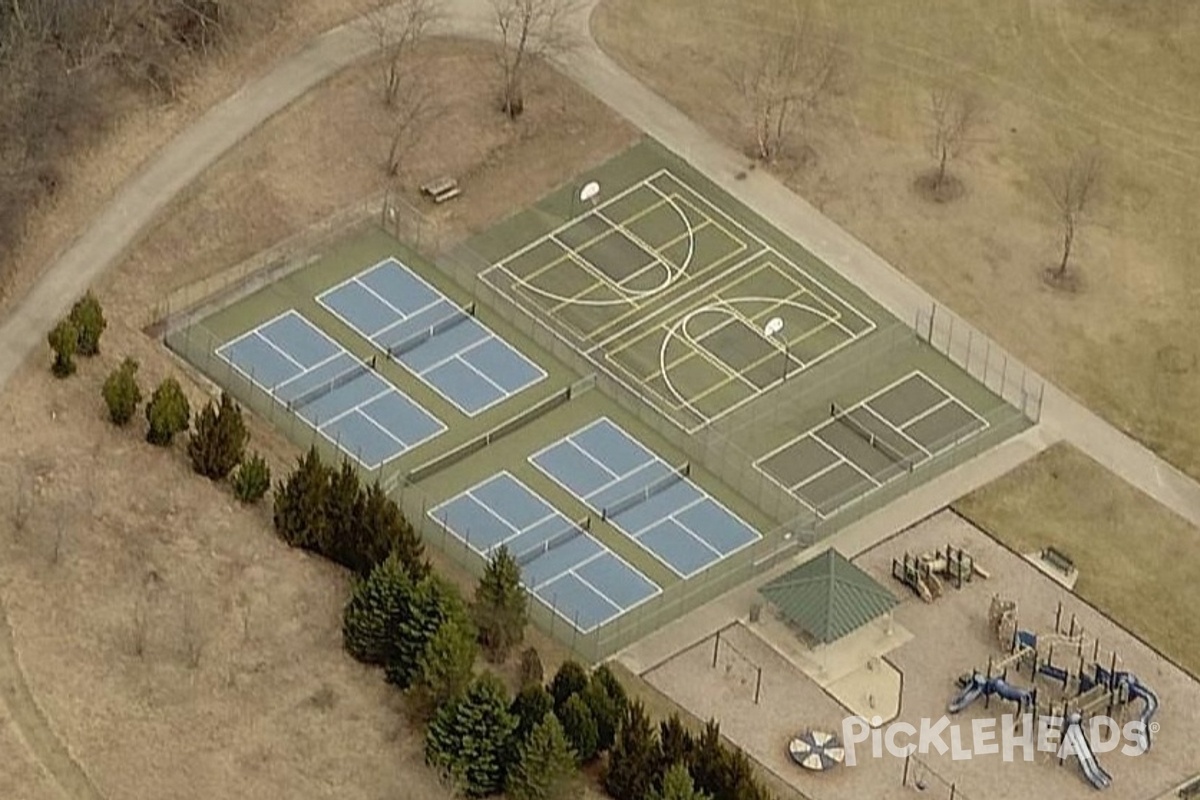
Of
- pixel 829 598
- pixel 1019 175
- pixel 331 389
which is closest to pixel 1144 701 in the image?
pixel 829 598

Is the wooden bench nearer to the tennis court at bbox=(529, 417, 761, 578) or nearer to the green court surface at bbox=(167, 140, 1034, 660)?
the green court surface at bbox=(167, 140, 1034, 660)

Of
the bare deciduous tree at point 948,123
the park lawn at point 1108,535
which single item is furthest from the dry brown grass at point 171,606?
the bare deciduous tree at point 948,123

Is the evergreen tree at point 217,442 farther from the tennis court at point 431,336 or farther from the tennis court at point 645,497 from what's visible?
the tennis court at point 645,497

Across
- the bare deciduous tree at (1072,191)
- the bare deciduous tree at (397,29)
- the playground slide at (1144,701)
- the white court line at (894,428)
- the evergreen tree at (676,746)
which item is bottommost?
the playground slide at (1144,701)

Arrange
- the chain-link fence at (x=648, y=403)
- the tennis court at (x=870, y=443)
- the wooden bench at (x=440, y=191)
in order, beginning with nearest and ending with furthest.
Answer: the chain-link fence at (x=648, y=403) < the tennis court at (x=870, y=443) < the wooden bench at (x=440, y=191)

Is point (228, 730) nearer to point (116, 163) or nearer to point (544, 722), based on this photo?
point (544, 722)

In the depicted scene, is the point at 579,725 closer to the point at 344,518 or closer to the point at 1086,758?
the point at 344,518
